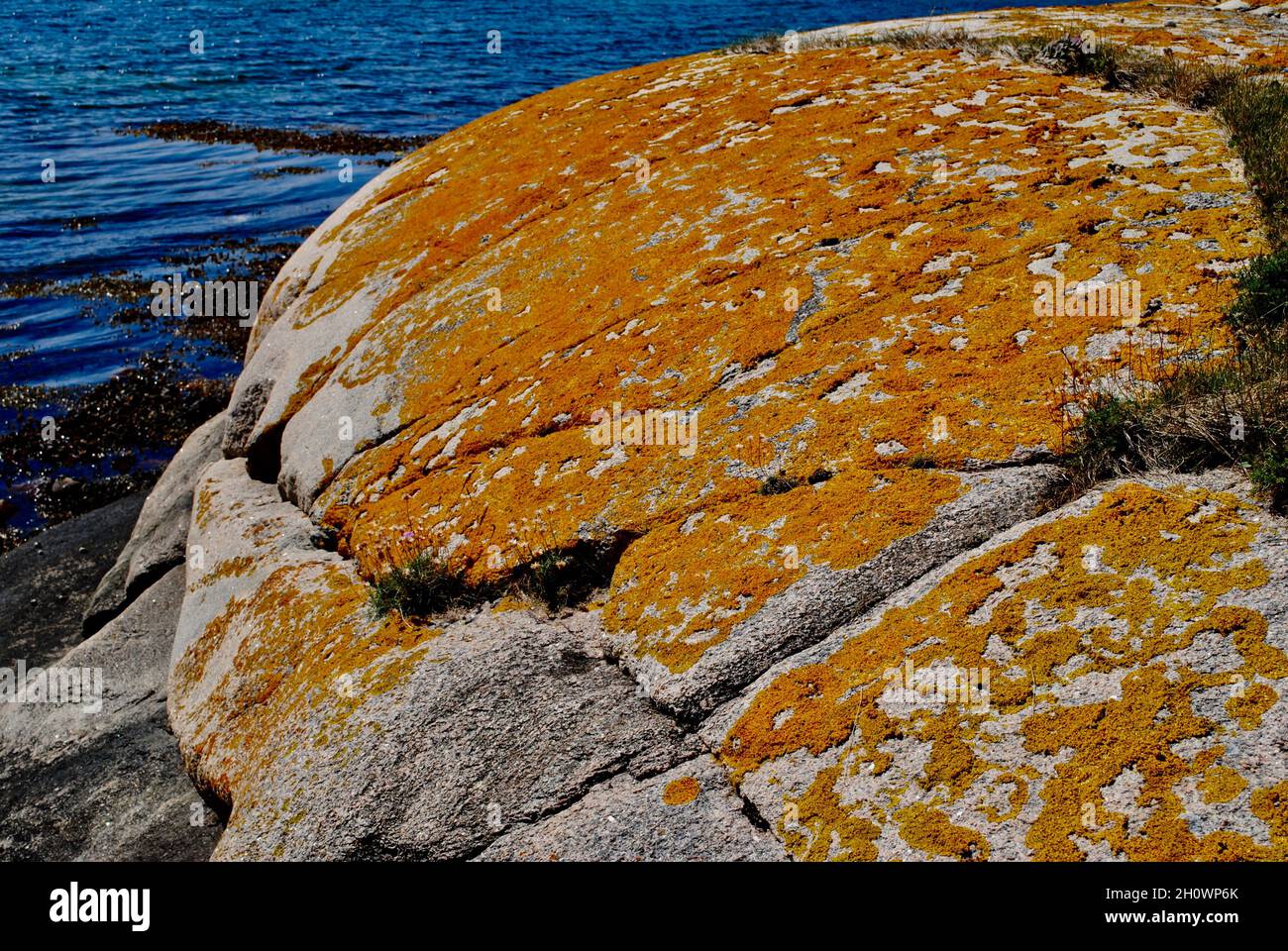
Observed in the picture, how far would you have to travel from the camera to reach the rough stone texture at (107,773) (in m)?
5.81

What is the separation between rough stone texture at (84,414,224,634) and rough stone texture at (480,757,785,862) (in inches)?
259

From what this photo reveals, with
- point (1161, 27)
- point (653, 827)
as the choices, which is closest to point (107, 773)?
point (653, 827)

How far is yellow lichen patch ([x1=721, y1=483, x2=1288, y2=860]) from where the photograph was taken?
117 inches

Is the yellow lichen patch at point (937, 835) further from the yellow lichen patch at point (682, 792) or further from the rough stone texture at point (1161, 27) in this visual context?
the rough stone texture at point (1161, 27)

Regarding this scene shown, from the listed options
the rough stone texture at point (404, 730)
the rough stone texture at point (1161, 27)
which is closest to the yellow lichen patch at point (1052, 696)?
the rough stone texture at point (404, 730)

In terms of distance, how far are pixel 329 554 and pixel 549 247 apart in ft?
10.6

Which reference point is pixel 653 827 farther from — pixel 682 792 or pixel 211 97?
pixel 211 97

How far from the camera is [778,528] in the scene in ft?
14.3

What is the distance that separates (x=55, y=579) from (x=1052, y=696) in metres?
11.9

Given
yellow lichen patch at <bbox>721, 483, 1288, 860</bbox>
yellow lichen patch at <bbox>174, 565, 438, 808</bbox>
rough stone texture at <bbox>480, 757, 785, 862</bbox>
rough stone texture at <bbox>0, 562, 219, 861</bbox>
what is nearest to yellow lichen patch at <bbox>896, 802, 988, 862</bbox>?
yellow lichen patch at <bbox>721, 483, 1288, 860</bbox>

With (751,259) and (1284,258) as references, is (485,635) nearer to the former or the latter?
(751,259)

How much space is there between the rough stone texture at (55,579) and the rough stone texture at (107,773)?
249 cm

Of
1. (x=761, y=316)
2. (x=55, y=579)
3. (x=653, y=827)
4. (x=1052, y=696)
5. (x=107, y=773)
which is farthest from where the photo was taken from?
(x=55, y=579)

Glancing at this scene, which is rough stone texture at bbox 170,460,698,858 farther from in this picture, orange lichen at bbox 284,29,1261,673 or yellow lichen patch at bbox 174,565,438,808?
orange lichen at bbox 284,29,1261,673
